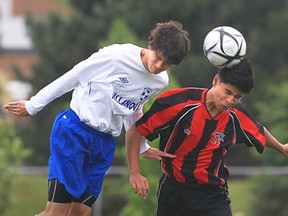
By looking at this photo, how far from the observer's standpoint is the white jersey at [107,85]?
6.75 metres

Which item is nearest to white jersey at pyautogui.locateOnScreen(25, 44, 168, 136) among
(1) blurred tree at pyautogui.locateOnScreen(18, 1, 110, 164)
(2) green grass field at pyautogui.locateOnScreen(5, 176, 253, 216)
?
(2) green grass field at pyautogui.locateOnScreen(5, 176, 253, 216)

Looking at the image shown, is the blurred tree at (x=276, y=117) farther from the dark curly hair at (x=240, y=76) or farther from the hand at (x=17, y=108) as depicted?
the hand at (x=17, y=108)

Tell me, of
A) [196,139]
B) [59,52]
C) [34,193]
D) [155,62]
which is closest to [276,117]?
[34,193]

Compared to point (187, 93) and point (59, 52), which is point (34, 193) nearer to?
point (59, 52)

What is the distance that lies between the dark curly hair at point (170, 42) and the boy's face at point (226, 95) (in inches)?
14.2

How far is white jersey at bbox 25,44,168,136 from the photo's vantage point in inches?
266

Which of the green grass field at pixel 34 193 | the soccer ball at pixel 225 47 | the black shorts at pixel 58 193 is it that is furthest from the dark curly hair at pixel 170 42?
the green grass field at pixel 34 193

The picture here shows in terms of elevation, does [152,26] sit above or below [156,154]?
below

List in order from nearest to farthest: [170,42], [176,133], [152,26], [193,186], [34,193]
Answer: [170,42] → [176,133] → [193,186] → [34,193] → [152,26]

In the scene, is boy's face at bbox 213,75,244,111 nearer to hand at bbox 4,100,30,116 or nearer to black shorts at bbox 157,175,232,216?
black shorts at bbox 157,175,232,216

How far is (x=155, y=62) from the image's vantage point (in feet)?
21.7

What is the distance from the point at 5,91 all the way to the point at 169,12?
9.57 meters

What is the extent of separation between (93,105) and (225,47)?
3.60 feet

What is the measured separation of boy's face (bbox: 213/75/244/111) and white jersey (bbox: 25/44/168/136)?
1.53 ft
